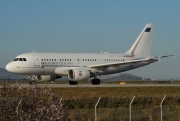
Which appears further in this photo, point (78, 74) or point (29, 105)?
point (78, 74)

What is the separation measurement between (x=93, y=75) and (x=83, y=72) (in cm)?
445

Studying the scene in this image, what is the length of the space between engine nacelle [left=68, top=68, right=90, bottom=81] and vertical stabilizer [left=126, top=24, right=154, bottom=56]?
11.2m

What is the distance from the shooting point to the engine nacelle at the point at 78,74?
196 feet

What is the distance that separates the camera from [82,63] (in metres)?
64.2

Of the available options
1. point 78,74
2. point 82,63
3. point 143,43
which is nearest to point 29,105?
point 78,74

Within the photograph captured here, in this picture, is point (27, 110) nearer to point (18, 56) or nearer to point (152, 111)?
point (152, 111)

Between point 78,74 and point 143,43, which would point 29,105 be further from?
point 143,43

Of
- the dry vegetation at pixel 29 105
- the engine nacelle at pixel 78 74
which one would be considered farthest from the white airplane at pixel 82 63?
the dry vegetation at pixel 29 105

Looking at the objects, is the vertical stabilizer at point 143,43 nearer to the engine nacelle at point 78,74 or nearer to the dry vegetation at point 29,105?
the engine nacelle at point 78,74

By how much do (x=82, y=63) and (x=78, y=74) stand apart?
4.46 metres

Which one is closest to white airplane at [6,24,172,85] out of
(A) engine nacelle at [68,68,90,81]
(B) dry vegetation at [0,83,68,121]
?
(A) engine nacelle at [68,68,90,81]

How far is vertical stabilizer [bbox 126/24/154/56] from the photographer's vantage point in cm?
7100

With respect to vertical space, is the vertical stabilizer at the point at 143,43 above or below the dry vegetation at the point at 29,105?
above

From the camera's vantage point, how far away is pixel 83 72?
60.6 meters
